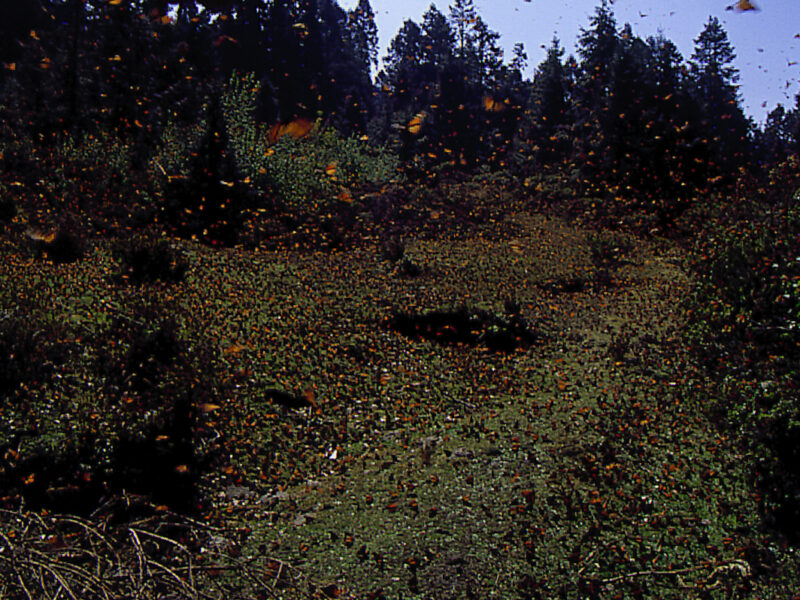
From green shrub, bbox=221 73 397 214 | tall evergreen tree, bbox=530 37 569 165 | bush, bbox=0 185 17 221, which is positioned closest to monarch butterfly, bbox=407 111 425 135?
tall evergreen tree, bbox=530 37 569 165

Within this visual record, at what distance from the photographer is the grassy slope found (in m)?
4.39

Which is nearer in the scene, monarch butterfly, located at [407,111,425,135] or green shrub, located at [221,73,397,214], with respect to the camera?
green shrub, located at [221,73,397,214]

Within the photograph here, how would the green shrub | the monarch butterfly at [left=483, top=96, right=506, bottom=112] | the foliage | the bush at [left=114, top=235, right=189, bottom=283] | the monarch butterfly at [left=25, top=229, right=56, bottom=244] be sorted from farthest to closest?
1. the monarch butterfly at [left=483, top=96, right=506, bottom=112]
2. the green shrub
3. the monarch butterfly at [left=25, top=229, right=56, bottom=244]
4. the bush at [left=114, top=235, right=189, bottom=283]
5. the foliage

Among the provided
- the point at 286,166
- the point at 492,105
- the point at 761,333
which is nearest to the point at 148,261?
the point at 761,333

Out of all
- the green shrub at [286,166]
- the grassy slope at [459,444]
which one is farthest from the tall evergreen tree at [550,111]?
the grassy slope at [459,444]

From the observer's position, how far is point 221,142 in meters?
16.6

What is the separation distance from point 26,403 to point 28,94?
24.0 m

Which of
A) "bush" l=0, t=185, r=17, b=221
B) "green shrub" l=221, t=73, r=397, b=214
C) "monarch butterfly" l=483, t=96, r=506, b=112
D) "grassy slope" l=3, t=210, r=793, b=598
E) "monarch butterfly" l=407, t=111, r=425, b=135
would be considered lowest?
"grassy slope" l=3, t=210, r=793, b=598

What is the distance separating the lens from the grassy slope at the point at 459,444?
4391 millimetres

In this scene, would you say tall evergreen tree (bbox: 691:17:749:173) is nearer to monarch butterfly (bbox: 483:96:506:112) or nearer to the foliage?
monarch butterfly (bbox: 483:96:506:112)

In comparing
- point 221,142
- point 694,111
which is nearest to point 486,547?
point 221,142

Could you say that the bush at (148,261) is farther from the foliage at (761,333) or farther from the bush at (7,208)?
the foliage at (761,333)

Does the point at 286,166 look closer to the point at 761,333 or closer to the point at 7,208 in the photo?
the point at 7,208

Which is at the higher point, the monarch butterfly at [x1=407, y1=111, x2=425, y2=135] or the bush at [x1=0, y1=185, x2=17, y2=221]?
the monarch butterfly at [x1=407, y1=111, x2=425, y2=135]
